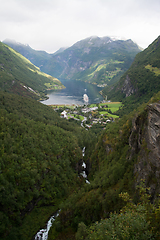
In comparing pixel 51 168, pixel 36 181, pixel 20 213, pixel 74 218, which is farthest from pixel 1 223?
pixel 51 168

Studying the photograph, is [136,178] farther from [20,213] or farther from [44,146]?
[44,146]

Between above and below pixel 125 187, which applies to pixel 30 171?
below

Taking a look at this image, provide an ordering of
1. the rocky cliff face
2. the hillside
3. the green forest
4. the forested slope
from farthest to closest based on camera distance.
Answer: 1. the forested slope
2. the green forest
3. the rocky cliff face
4. the hillside

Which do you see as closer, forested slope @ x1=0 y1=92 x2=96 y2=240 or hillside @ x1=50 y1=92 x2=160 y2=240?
hillside @ x1=50 y1=92 x2=160 y2=240

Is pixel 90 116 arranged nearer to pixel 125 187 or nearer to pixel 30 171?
pixel 30 171

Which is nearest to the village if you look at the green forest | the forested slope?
the green forest

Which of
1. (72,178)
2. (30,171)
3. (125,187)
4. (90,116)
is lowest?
(72,178)

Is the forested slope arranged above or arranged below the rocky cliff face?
below

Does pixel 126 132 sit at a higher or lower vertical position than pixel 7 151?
higher

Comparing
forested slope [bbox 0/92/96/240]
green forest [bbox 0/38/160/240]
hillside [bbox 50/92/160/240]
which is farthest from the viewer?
forested slope [bbox 0/92/96/240]

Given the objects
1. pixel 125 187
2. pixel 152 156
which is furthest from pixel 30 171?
pixel 152 156

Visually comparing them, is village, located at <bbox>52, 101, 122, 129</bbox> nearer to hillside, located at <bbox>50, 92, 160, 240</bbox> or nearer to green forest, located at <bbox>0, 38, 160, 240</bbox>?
green forest, located at <bbox>0, 38, 160, 240</bbox>
